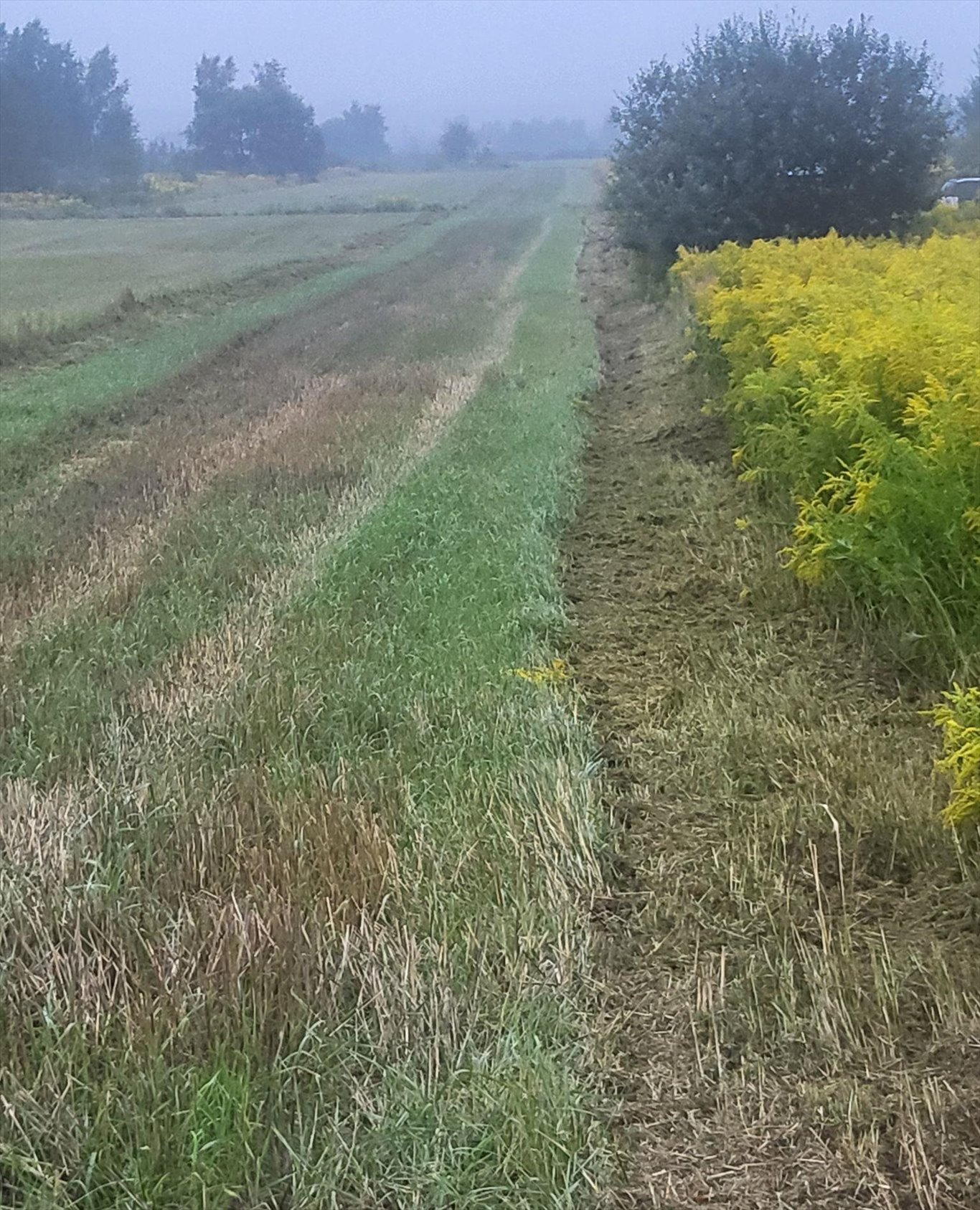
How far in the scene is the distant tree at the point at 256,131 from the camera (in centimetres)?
10062

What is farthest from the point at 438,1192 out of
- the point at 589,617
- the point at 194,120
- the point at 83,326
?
the point at 194,120

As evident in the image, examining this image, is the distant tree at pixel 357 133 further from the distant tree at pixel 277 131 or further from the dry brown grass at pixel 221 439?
the dry brown grass at pixel 221 439

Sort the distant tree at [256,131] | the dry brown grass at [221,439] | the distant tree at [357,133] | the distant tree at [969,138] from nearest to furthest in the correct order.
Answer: the dry brown grass at [221,439] < the distant tree at [969,138] < the distant tree at [256,131] < the distant tree at [357,133]

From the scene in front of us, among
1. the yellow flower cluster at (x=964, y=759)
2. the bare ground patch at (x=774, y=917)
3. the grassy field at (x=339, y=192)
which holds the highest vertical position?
the grassy field at (x=339, y=192)

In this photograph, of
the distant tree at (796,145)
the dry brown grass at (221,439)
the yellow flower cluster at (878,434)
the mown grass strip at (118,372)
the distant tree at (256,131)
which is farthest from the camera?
the distant tree at (256,131)

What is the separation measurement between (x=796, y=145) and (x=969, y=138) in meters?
36.7

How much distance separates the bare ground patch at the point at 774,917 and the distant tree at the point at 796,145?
1503 centimetres

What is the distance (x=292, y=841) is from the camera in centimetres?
404

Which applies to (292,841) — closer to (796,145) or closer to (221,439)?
(221,439)

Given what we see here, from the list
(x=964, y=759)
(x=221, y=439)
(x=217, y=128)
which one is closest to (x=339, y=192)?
(x=217, y=128)

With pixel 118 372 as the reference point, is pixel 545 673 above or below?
below

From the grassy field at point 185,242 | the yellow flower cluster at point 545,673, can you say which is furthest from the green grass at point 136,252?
the yellow flower cluster at point 545,673

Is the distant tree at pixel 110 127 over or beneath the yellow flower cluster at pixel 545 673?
over

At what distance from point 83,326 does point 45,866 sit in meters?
16.1
